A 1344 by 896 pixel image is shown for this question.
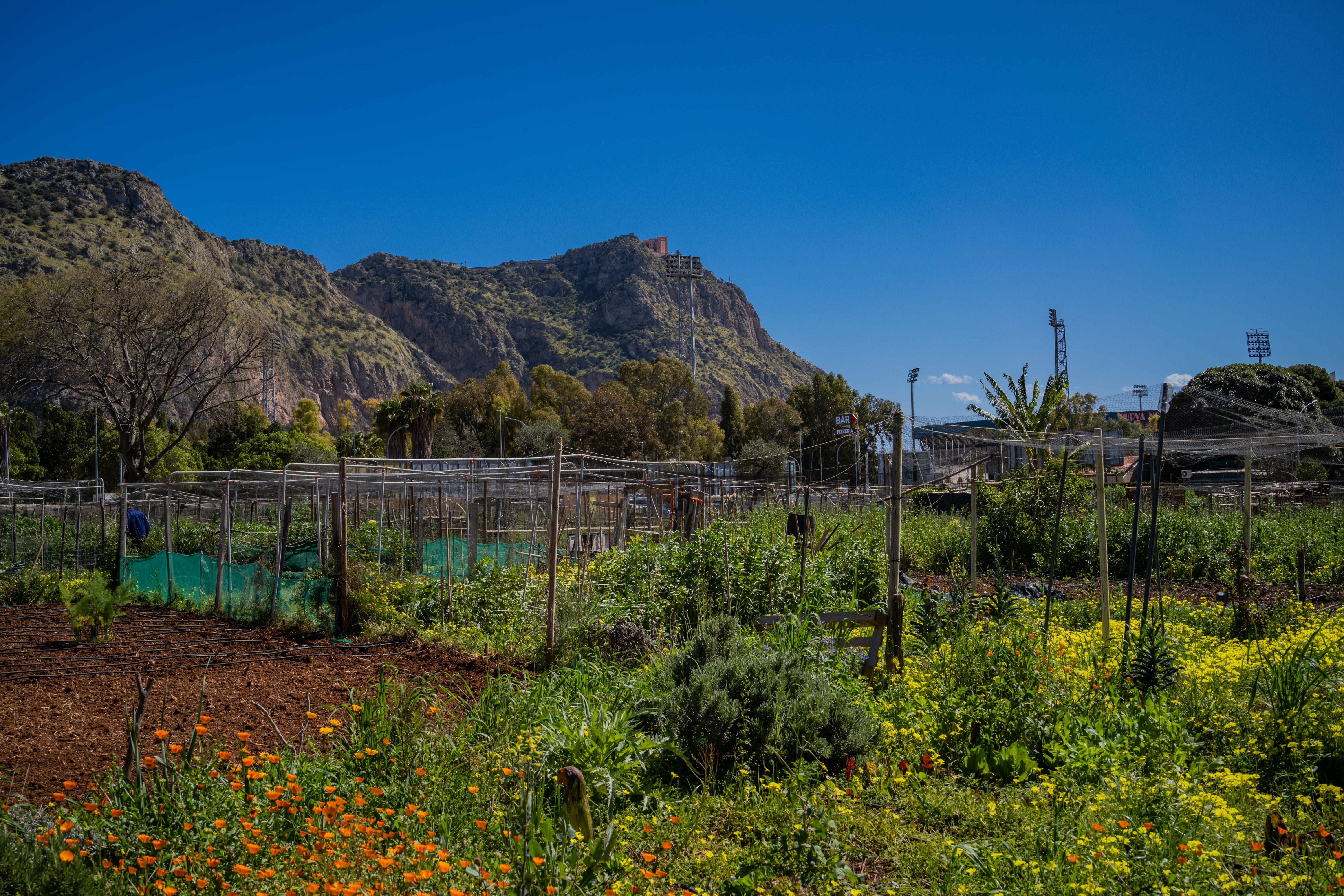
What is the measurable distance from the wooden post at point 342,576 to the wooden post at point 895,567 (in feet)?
19.4

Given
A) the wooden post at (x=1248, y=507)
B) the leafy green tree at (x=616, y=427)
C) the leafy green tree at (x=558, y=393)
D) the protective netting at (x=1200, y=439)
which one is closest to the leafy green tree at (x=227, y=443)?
the leafy green tree at (x=558, y=393)

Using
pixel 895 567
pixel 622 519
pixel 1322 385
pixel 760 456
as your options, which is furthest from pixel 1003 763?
pixel 1322 385

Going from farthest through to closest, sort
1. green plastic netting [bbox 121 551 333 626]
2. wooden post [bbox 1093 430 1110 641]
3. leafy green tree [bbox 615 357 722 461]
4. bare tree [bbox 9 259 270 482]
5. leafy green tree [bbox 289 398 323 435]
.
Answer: leafy green tree [bbox 289 398 323 435] < leafy green tree [bbox 615 357 722 461] < bare tree [bbox 9 259 270 482] < green plastic netting [bbox 121 551 333 626] < wooden post [bbox 1093 430 1110 641]

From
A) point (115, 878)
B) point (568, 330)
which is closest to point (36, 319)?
point (115, 878)

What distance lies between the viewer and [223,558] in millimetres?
10844

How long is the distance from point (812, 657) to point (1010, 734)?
1.36 m

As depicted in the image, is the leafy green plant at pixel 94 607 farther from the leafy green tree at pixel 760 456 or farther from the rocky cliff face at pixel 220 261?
the leafy green tree at pixel 760 456

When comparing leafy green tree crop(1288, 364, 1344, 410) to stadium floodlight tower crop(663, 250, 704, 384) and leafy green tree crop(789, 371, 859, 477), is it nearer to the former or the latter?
leafy green tree crop(789, 371, 859, 477)

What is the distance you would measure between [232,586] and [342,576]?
3.16 meters

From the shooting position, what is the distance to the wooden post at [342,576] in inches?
339

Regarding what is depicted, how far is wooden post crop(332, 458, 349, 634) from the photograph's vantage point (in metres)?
8.60

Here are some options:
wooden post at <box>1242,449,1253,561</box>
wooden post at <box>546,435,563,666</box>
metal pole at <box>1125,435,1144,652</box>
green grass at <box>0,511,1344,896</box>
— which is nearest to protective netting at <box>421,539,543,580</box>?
wooden post at <box>546,435,563,666</box>

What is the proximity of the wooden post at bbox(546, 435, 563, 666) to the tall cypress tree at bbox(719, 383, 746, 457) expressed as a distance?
48.8m

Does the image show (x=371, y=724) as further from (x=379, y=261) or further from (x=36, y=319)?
(x=379, y=261)
